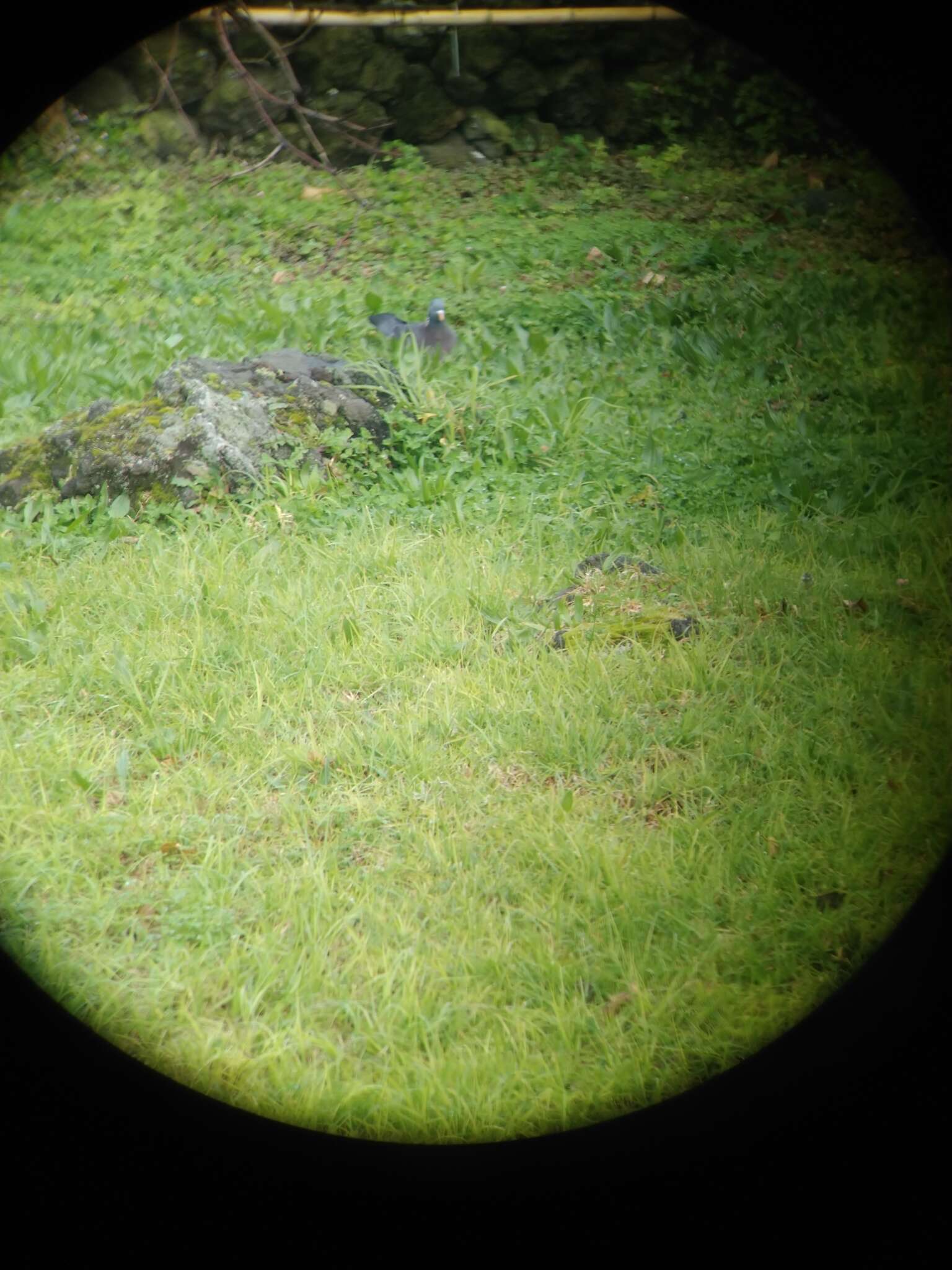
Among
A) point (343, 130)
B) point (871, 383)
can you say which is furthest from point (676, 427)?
point (343, 130)

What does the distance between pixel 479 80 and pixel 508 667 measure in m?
2.95

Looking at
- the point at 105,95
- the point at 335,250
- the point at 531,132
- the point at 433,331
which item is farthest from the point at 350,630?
the point at 105,95

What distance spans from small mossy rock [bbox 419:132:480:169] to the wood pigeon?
91 cm

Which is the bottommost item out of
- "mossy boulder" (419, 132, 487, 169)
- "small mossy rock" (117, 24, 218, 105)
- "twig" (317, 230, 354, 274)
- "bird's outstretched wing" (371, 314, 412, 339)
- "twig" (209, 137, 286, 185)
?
"bird's outstretched wing" (371, 314, 412, 339)

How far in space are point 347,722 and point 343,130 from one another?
3.04 meters

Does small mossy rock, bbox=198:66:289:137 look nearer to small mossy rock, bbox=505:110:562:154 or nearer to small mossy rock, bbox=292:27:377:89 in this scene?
small mossy rock, bbox=292:27:377:89

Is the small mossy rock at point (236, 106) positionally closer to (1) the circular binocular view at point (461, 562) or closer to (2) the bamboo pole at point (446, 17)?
(1) the circular binocular view at point (461, 562)

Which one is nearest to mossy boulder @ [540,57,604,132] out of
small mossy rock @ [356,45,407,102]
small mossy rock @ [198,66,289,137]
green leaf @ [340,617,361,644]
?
small mossy rock @ [356,45,407,102]

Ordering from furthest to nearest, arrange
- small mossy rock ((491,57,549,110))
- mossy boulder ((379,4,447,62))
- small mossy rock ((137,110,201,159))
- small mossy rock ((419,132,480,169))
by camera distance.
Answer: small mossy rock ((137,110,201,159))
small mossy rock ((419,132,480,169))
small mossy rock ((491,57,549,110))
mossy boulder ((379,4,447,62))

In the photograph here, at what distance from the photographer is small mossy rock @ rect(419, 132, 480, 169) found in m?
4.17

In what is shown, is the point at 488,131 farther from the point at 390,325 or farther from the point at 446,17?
the point at 390,325

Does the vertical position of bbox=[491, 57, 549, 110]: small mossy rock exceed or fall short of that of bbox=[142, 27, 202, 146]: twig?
it falls short

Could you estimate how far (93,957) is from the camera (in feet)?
5.67

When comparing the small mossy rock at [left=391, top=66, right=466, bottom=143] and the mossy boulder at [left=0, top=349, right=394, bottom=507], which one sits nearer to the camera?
the mossy boulder at [left=0, top=349, right=394, bottom=507]
